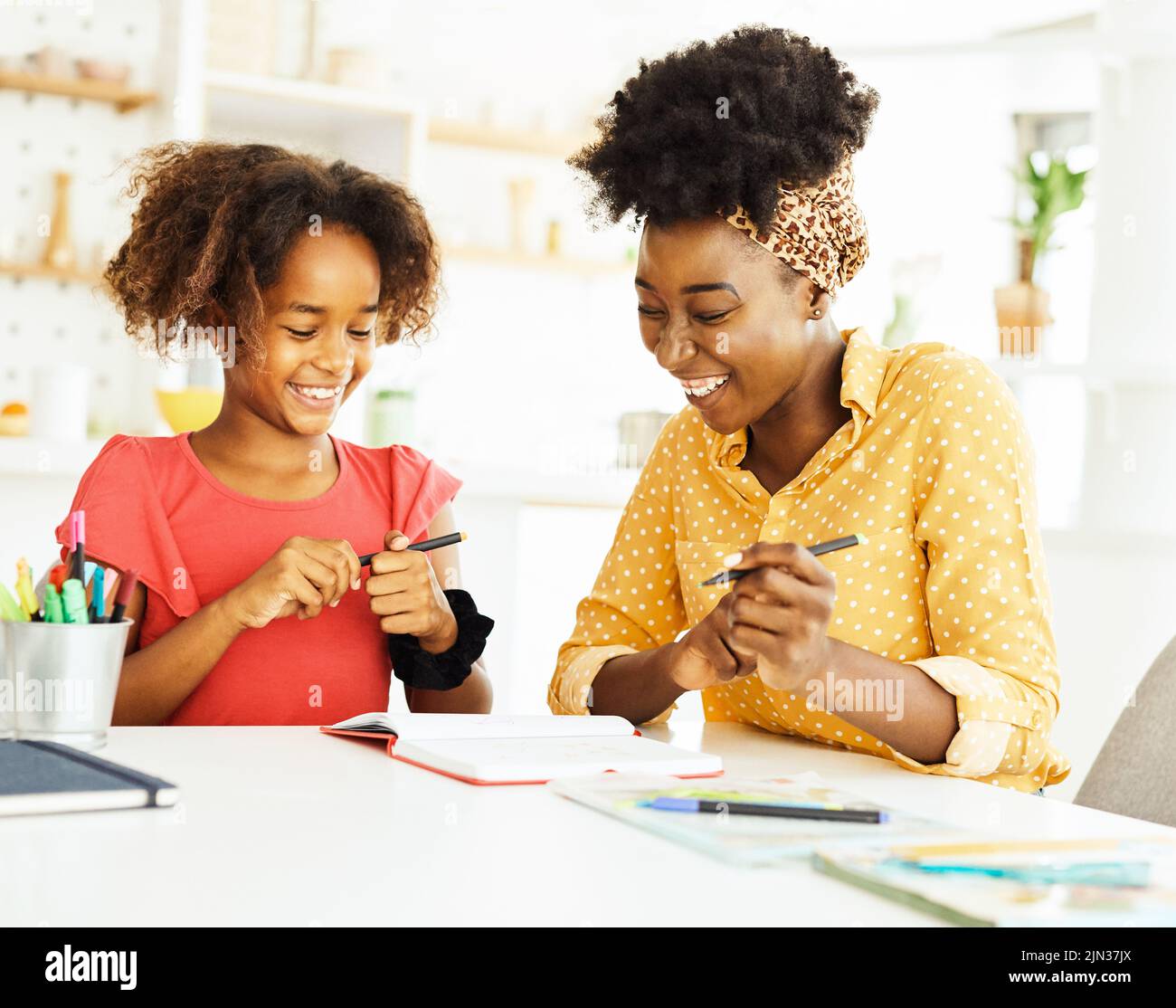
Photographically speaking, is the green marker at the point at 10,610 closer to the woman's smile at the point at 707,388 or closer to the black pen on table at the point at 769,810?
the black pen on table at the point at 769,810

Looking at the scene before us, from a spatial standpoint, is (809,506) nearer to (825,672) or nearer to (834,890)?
(825,672)

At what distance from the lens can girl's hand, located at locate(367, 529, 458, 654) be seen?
52.7 inches

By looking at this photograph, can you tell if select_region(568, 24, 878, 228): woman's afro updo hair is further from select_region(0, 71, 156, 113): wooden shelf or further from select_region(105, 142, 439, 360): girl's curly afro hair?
select_region(0, 71, 156, 113): wooden shelf

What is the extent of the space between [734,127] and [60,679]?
0.79 meters

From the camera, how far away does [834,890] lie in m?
0.73

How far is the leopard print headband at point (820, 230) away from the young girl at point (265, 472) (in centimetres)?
45

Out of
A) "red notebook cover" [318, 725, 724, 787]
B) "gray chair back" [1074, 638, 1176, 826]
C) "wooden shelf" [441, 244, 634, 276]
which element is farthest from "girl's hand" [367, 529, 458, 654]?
"wooden shelf" [441, 244, 634, 276]

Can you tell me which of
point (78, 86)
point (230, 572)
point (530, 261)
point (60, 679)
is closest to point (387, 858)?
point (60, 679)

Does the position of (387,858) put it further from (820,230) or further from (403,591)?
(820,230)

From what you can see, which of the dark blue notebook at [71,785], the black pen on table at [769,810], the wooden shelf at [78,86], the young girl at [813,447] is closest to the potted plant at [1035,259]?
the young girl at [813,447]

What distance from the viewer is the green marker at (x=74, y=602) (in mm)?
1046

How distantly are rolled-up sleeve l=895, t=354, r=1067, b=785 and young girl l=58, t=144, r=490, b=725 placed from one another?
1.55 feet
